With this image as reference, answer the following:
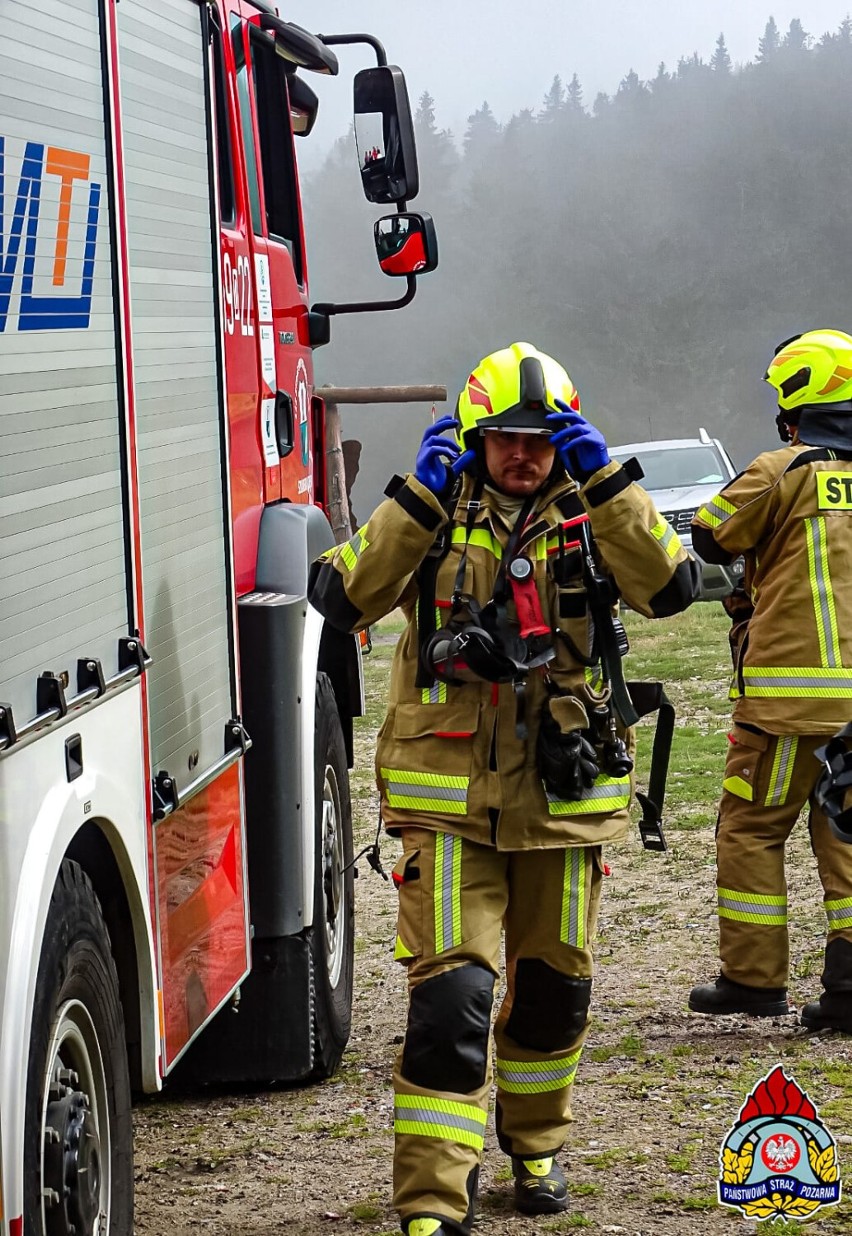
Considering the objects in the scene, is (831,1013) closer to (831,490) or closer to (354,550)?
(831,490)

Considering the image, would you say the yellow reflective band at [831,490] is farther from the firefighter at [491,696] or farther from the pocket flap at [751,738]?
the firefighter at [491,696]

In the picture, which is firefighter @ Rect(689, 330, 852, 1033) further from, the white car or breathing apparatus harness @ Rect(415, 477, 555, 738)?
the white car

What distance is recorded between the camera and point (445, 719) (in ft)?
12.2

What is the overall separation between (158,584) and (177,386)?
481 mm

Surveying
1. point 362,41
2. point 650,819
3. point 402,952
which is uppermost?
point 362,41

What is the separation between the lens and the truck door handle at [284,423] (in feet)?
16.1

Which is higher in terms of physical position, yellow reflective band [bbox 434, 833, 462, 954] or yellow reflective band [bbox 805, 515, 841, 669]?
yellow reflective band [bbox 805, 515, 841, 669]

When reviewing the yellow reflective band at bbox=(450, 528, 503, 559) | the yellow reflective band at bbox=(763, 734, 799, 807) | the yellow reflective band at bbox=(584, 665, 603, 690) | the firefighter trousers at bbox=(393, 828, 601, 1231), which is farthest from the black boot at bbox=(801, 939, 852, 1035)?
the yellow reflective band at bbox=(450, 528, 503, 559)

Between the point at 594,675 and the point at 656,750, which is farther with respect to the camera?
the point at 656,750

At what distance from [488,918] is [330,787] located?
1577 mm

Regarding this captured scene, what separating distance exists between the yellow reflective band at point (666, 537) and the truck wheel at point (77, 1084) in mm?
1439

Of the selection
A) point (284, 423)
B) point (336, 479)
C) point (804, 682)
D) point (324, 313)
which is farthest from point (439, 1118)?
point (336, 479)

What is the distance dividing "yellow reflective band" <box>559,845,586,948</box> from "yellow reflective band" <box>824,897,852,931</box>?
1547 mm

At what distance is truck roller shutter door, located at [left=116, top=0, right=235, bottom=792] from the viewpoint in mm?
3336
